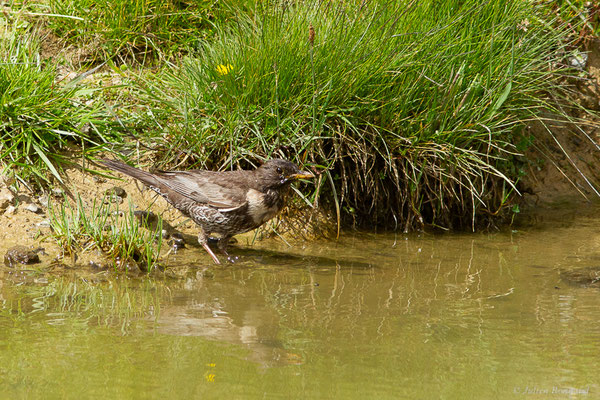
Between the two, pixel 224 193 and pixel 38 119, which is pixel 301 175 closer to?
pixel 224 193

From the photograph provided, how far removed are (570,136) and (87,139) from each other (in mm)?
5057

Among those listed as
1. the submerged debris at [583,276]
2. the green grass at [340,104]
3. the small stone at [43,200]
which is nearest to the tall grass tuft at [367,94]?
the green grass at [340,104]

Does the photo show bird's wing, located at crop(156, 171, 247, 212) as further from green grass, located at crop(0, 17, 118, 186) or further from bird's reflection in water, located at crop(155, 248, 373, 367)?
green grass, located at crop(0, 17, 118, 186)

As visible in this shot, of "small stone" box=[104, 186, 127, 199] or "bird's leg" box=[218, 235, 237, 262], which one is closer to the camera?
"bird's leg" box=[218, 235, 237, 262]

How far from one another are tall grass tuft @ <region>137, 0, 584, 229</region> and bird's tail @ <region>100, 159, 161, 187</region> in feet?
1.30

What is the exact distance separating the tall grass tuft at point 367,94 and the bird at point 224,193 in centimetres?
31

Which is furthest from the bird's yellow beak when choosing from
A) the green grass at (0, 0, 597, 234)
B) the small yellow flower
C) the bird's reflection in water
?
the small yellow flower

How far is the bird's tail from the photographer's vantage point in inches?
229

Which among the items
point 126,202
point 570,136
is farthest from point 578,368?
point 570,136

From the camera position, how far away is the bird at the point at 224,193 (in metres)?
5.60

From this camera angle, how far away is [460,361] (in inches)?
143

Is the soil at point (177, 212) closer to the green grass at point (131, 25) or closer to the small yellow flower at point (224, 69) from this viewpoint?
the green grass at point (131, 25)

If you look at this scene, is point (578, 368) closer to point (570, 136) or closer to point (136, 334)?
point (136, 334)

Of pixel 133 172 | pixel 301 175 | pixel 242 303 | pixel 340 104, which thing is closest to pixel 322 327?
pixel 242 303
